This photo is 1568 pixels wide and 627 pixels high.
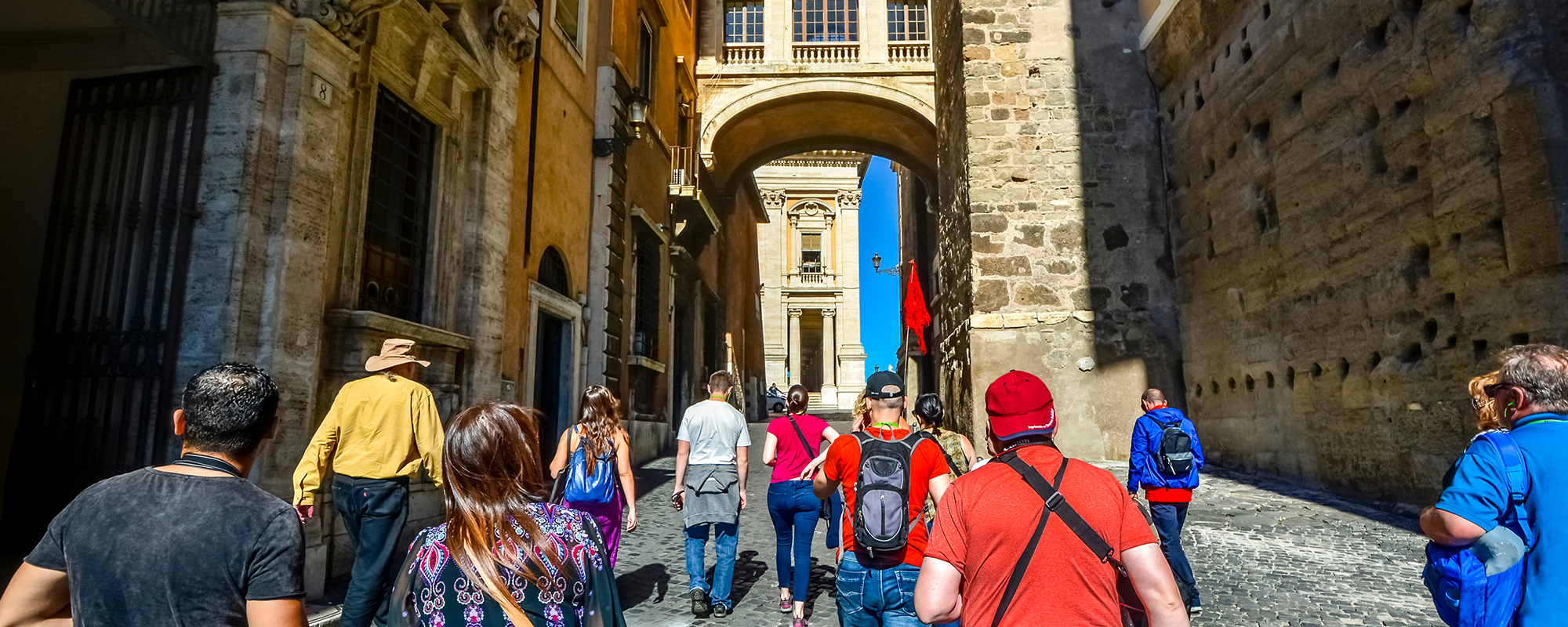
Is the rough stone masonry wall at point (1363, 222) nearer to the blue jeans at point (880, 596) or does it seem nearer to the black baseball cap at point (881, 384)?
the black baseball cap at point (881, 384)

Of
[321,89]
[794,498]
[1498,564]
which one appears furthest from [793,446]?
[321,89]

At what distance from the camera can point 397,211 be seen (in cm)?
591

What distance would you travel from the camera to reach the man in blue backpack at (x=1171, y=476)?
4039 mm

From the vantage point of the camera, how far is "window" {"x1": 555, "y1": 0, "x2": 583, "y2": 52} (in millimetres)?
8828

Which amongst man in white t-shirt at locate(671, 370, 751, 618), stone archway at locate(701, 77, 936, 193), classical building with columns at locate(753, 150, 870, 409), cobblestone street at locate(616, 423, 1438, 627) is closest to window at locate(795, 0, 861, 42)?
stone archway at locate(701, 77, 936, 193)

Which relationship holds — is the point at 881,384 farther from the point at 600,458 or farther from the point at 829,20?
the point at 829,20

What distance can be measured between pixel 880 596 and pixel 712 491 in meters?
1.84

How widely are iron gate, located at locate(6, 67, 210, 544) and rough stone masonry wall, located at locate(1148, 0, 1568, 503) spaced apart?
7.91 m

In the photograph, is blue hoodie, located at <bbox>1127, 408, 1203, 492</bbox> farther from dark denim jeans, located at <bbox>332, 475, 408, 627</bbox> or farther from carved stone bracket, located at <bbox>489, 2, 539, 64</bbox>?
carved stone bracket, located at <bbox>489, 2, 539, 64</bbox>

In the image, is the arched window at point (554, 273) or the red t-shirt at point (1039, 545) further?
the arched window at point (554, 273)

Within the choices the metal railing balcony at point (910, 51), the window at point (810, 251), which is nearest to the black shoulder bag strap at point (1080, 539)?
the metal railing balcony at point (910, 51)

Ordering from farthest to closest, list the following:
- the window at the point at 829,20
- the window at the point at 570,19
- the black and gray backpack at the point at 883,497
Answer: the window at the point at 829,20 < the window at the point at 570,19 < the black and gray backpack at the point at 883,497

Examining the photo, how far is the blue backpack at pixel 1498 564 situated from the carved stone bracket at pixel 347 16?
537 cm

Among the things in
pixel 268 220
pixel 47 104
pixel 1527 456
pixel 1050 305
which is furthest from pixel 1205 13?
pixel 47 104
